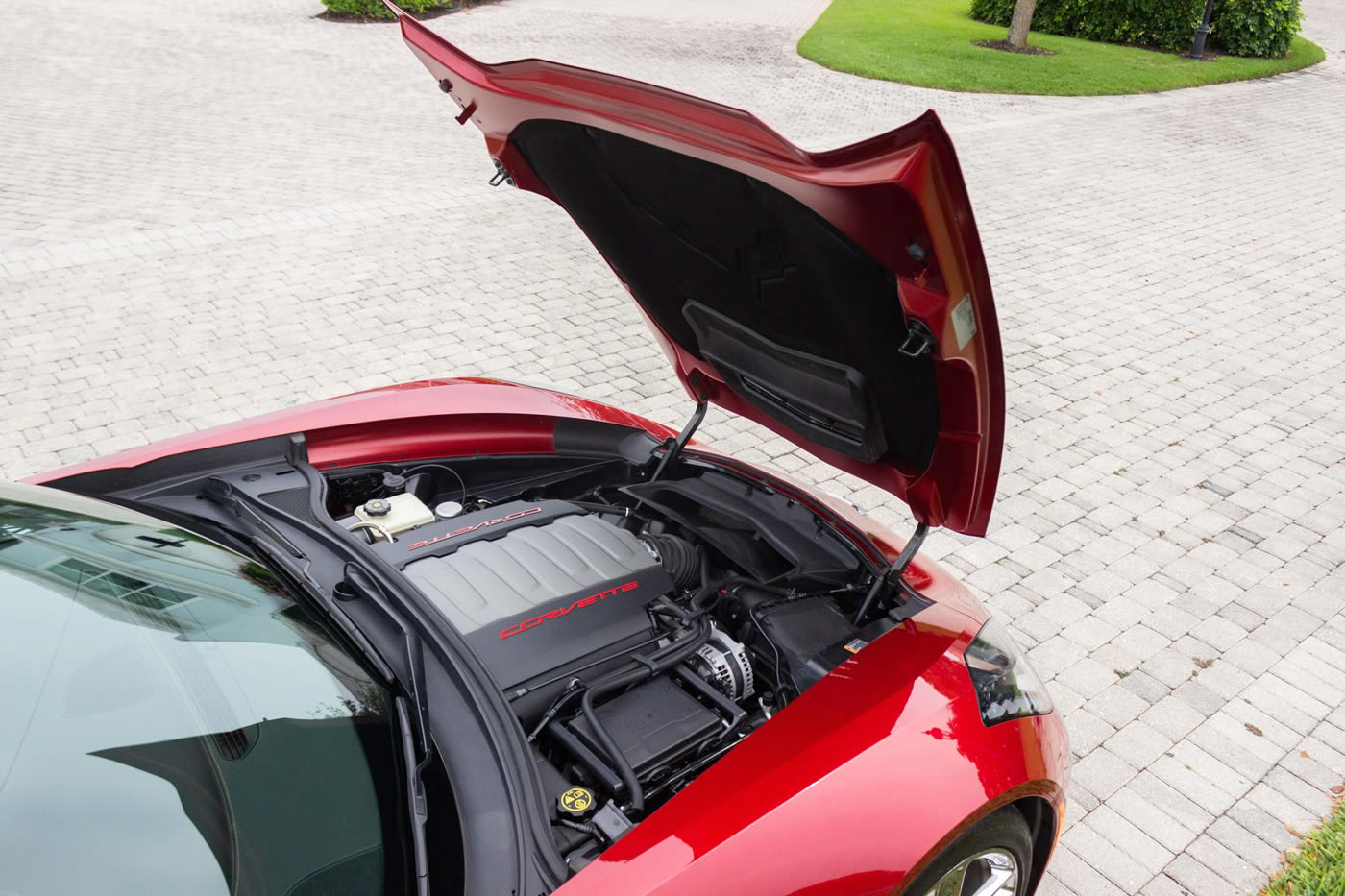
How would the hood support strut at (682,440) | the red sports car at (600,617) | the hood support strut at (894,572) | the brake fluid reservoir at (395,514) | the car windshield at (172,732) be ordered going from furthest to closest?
1. the hood support strut at (682,440)
2. the brake fluid reservoir at (395,514)
3. the hood support strut at (894,572)
4. the red sports car at (600,617)
5. the car windshield at (172,732)

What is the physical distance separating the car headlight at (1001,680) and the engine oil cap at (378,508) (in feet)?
5.48

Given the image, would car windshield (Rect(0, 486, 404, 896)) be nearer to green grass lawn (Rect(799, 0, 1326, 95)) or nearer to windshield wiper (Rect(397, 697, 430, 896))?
windshield wiper (Rect(397, 697, 430, 896))

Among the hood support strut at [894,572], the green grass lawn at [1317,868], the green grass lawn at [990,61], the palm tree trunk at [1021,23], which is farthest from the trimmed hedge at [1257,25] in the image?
the hood support strut at [894,572]

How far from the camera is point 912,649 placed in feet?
8.07

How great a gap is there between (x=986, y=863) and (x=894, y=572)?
75cm

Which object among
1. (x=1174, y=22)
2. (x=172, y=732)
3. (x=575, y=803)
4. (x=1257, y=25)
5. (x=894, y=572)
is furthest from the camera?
(x=1174, y=22)

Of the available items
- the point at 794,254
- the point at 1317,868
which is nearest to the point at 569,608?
the point at 794,254

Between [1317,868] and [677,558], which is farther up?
[677,558]

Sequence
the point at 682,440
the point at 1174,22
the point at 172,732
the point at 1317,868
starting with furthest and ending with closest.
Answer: the point at 1174,22 < the point at 682,440 < the point at 1317,868 < the point at 172,732

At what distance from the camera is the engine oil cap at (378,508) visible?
115 inches

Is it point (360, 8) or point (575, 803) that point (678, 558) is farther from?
point (360, 8)

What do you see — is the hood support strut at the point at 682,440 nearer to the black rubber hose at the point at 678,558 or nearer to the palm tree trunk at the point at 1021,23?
the black rubber hose at the point at 678,558

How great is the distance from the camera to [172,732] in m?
1.70

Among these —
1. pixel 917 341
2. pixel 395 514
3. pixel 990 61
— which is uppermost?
pixel 990 61
